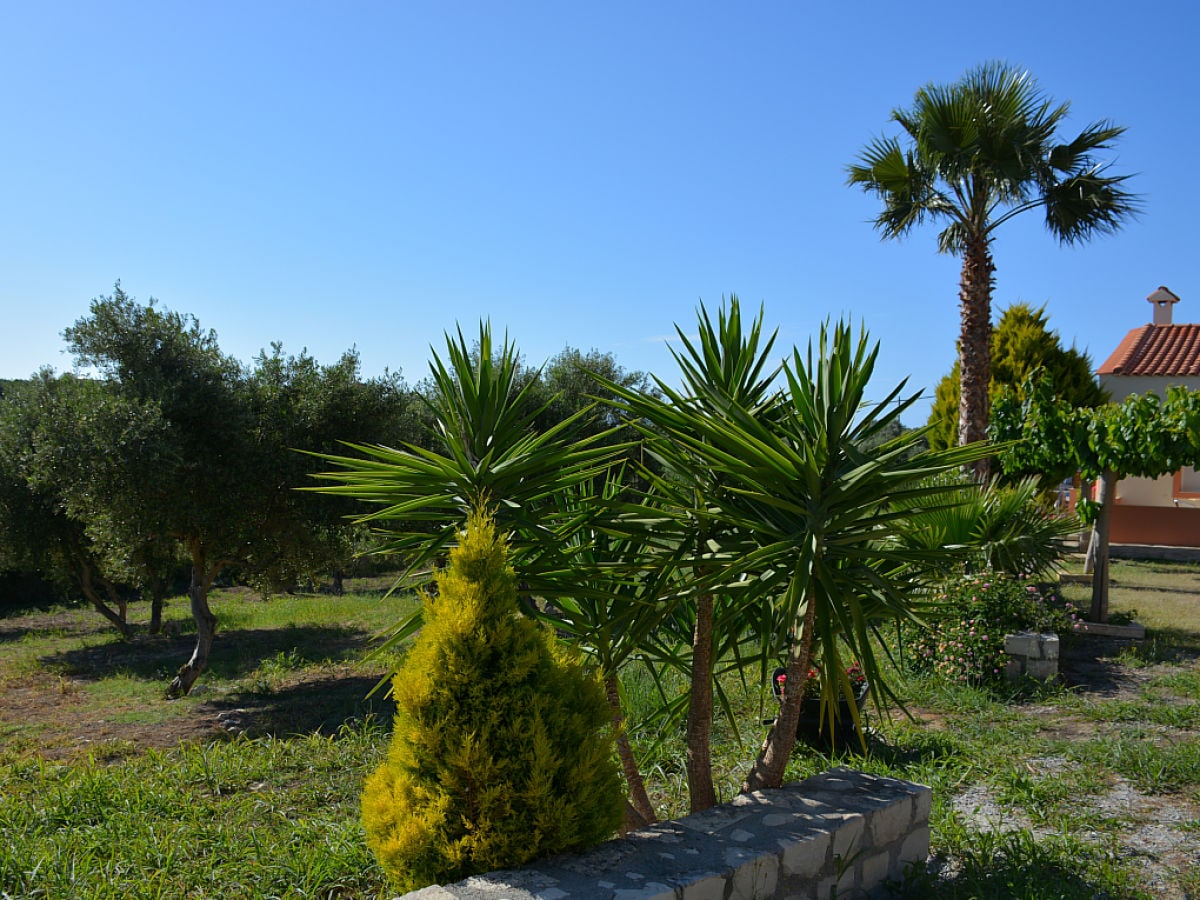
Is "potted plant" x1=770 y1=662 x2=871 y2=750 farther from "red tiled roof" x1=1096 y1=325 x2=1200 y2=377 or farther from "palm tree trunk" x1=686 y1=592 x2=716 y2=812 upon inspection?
"red tiled roof" x1=1096 y1=325 x2=1200 y2=377

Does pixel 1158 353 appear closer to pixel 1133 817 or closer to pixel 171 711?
pixel 1133 817

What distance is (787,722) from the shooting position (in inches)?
152

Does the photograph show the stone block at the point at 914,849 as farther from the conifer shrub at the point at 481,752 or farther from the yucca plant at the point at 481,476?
the yucca plant at the point at 481,476

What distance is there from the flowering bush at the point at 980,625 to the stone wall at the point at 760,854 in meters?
4.09

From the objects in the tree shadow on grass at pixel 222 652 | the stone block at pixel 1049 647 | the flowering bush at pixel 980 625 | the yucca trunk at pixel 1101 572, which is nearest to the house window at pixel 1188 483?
the yucca trunk at pixel 1101 572

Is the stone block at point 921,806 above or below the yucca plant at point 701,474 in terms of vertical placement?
below

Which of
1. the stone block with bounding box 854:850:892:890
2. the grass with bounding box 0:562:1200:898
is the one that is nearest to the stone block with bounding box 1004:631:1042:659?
the grass with bounding box 0:562:1200:898

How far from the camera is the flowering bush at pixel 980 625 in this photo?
26.0 feet

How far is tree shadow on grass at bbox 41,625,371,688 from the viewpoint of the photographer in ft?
42.4

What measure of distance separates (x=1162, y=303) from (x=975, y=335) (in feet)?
48.2

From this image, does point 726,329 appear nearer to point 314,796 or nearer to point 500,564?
point 500,564

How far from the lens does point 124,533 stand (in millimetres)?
10750

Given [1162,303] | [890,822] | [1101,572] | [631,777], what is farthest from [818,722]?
[1162,303]

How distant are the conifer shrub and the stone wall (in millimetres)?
135
